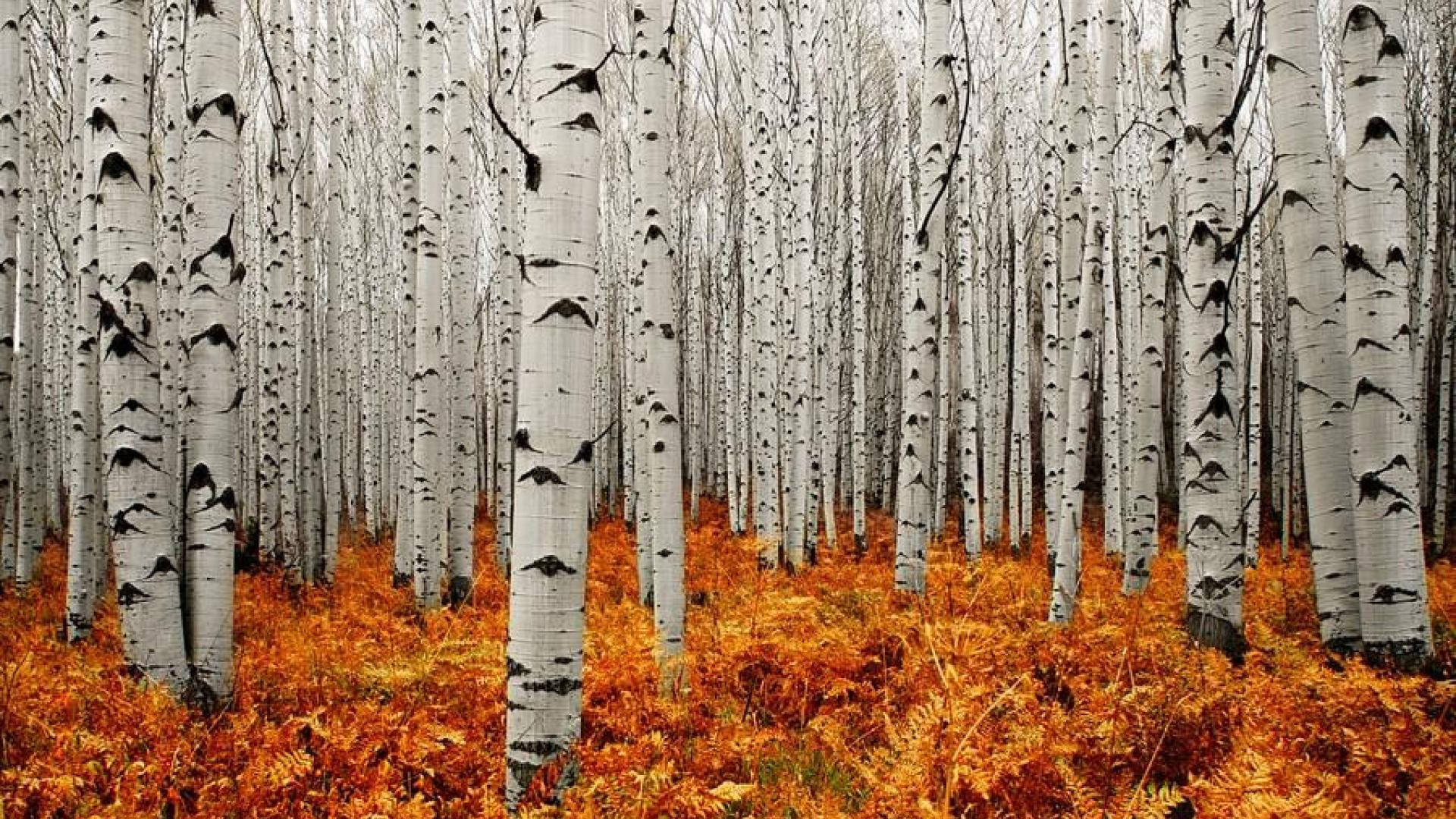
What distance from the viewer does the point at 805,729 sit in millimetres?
3986

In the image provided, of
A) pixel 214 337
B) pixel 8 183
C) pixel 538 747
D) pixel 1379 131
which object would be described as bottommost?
pixel 538 747

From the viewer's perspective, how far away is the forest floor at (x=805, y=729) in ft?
8.44

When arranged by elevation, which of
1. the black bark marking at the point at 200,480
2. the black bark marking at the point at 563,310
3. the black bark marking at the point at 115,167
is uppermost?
the black bark marking at the point at 115,167

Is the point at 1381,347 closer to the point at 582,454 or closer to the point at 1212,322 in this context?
the point at 1212,322

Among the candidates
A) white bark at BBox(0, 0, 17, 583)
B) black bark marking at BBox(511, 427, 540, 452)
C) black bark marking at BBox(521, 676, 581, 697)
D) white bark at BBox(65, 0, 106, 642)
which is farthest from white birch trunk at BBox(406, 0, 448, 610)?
black bark marking at BBox(521, 676, 581, 697)

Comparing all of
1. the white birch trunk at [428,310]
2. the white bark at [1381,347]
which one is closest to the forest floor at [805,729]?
the white bark at [1381,347]

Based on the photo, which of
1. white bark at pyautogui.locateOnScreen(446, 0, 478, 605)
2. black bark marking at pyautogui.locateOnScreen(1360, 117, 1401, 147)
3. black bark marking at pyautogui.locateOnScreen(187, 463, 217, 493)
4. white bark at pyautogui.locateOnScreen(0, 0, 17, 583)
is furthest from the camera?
white bark at pyautogui.locateOnScreen(446, 0, 478, 605)

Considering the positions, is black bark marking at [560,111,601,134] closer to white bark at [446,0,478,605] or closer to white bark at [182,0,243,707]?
white bark at [182,0,243,707]

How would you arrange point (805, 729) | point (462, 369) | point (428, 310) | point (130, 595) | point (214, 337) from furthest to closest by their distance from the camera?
point (462, 369)
point (428, 310)
point (805, 729)
point (214, 337)
point (130, 595)

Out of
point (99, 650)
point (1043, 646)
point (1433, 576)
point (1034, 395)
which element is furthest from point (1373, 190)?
point (1034, 395)

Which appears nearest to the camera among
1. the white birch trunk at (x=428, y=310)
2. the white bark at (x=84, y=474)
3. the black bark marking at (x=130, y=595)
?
the black bark marking at (x=130, y=595)

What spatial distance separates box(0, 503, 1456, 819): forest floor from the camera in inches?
101

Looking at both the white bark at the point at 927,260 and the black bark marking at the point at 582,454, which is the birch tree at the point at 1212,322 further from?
the black bark marking at the point at 582,454

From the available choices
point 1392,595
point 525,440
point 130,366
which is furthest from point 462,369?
point 1392,595
